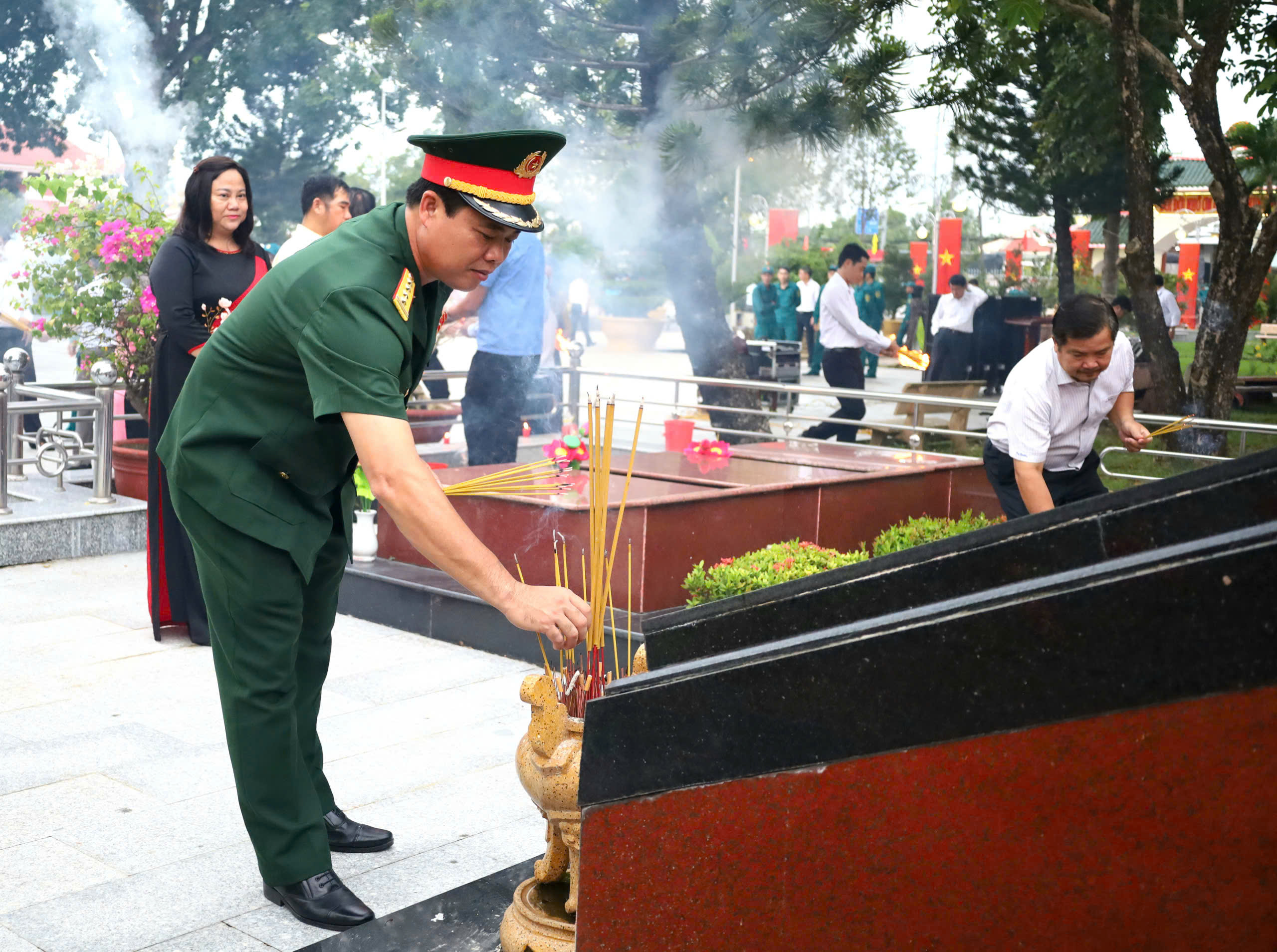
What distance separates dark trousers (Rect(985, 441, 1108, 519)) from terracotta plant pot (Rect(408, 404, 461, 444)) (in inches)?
178

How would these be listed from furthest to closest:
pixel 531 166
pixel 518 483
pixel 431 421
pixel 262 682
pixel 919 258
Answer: pixel 919 258 → pixel 431 421 → pixel 518 483 → pixel 262 682 → pixel 531 166

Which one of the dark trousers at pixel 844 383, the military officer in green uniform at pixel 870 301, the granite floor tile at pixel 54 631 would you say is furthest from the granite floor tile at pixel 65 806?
the military officer in green uniform at pixel 870 301

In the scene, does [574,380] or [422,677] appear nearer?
[422,677]

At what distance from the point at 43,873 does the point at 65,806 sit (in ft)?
1.22

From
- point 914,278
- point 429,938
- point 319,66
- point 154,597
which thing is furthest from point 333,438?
point 914,278

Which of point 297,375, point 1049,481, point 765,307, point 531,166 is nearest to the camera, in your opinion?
point 531,166

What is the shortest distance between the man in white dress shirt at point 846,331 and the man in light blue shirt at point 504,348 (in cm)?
263

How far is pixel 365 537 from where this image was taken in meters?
4.91

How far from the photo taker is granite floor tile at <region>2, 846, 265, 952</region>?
238 centimetres

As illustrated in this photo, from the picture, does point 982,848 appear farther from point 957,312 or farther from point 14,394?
point 957,312

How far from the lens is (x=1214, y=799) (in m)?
1.32

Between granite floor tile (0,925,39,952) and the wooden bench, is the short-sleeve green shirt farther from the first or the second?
the wooden bench

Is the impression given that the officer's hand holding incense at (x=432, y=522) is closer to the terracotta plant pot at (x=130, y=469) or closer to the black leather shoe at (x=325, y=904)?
the black leather shoe at (x=325, y=904)

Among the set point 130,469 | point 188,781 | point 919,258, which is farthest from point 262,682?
point 919,258
